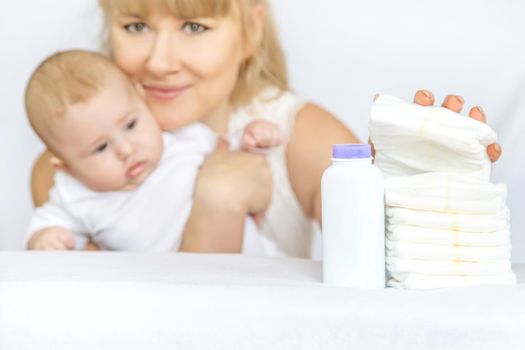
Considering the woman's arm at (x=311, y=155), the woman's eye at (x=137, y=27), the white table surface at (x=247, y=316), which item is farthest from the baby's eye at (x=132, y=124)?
the white table surface at (x=247, y=316)

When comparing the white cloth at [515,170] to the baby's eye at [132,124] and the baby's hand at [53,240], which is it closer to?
the baby's eye at [132,124]

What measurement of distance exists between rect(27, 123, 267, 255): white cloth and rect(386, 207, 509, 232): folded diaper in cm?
71

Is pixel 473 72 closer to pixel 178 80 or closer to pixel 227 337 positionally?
pixel 178 80

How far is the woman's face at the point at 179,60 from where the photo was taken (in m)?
1.85

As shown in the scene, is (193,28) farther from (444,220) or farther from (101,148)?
(444,220)

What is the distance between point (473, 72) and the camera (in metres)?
1.86

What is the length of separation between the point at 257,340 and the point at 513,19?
111cm

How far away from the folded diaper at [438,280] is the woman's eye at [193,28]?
882 mm

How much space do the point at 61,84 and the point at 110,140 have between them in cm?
14

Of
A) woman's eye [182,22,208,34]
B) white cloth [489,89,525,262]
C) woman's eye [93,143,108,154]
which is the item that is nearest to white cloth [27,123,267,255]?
woman's eye [93,143,108,154]

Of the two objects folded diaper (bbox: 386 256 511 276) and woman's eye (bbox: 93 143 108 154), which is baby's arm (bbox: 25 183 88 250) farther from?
folded diaper (bbox: 386 256 511 276)

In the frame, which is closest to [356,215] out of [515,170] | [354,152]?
[354,152]

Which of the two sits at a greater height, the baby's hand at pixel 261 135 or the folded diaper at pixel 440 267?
the folded diaper at pixel 440 267

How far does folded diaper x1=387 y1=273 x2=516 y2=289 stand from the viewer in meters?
1.11
